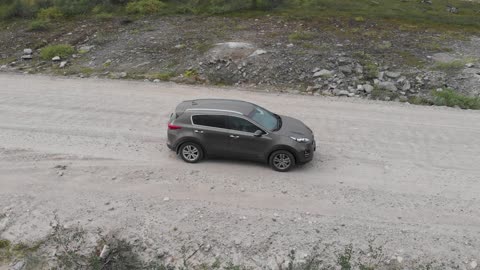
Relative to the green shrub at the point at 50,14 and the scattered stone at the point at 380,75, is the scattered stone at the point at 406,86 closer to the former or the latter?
the scattered stone at the point at 380,75

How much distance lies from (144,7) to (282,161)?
78.3ft

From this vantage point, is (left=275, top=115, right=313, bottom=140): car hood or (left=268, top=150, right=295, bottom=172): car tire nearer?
(left=268, top=150, right=295, bottom=172): car tire

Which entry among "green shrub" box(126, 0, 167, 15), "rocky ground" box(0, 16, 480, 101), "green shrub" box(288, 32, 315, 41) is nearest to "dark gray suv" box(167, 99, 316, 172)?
"rocky ground" box(0, 16, 480, 101)

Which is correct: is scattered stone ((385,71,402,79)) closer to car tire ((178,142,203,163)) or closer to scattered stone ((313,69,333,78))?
scattered stone ((313,69,333,78))

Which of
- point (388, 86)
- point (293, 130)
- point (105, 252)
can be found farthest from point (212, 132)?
point (388, 86)

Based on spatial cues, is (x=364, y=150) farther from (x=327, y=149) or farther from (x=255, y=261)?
(x=255, y=261)

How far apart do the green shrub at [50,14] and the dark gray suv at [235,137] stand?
23.3m

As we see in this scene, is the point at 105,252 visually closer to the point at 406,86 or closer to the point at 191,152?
the point at 191,152

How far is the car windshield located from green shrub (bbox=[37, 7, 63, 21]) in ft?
79.3

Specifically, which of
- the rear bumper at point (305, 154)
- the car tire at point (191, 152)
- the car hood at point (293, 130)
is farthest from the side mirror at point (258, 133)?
the car tire at point (191, 152)

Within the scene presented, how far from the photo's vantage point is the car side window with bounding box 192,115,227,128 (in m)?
12.5

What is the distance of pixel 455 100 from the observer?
60.5ft

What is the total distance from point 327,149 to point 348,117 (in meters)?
3.29

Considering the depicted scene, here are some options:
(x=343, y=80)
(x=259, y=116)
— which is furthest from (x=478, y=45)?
(x=259, y=116)
